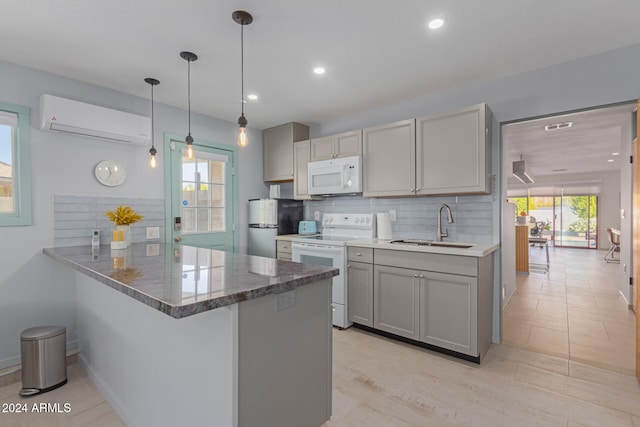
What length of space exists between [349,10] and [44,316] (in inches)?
131

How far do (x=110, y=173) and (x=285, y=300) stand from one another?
2.51 metres

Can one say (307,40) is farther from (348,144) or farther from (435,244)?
(435,244)

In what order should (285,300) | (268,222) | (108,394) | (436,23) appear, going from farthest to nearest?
→ (268,222) < (108,394) < (436,23) < (285,300)

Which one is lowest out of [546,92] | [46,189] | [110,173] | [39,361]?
[39,361]

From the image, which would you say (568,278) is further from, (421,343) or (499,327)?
(421,343)

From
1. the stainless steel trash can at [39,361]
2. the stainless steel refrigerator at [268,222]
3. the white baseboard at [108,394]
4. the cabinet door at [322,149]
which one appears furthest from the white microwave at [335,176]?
the stainless steel trash can at [39,361]

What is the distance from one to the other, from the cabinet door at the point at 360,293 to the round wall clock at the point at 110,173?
238cm

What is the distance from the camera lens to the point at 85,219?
111 inches

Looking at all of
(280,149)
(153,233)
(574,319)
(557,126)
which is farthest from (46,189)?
(557,126)

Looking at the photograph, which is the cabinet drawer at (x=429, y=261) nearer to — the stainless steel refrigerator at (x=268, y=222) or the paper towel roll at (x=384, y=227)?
the paper towel roll at (x=384, y=227)

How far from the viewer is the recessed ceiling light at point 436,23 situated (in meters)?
1.92

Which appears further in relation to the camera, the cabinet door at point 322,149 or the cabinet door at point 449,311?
the cabinet door at point 322,149

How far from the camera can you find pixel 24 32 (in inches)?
80.0

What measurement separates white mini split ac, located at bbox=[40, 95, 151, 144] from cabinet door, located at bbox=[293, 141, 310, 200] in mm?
1646
